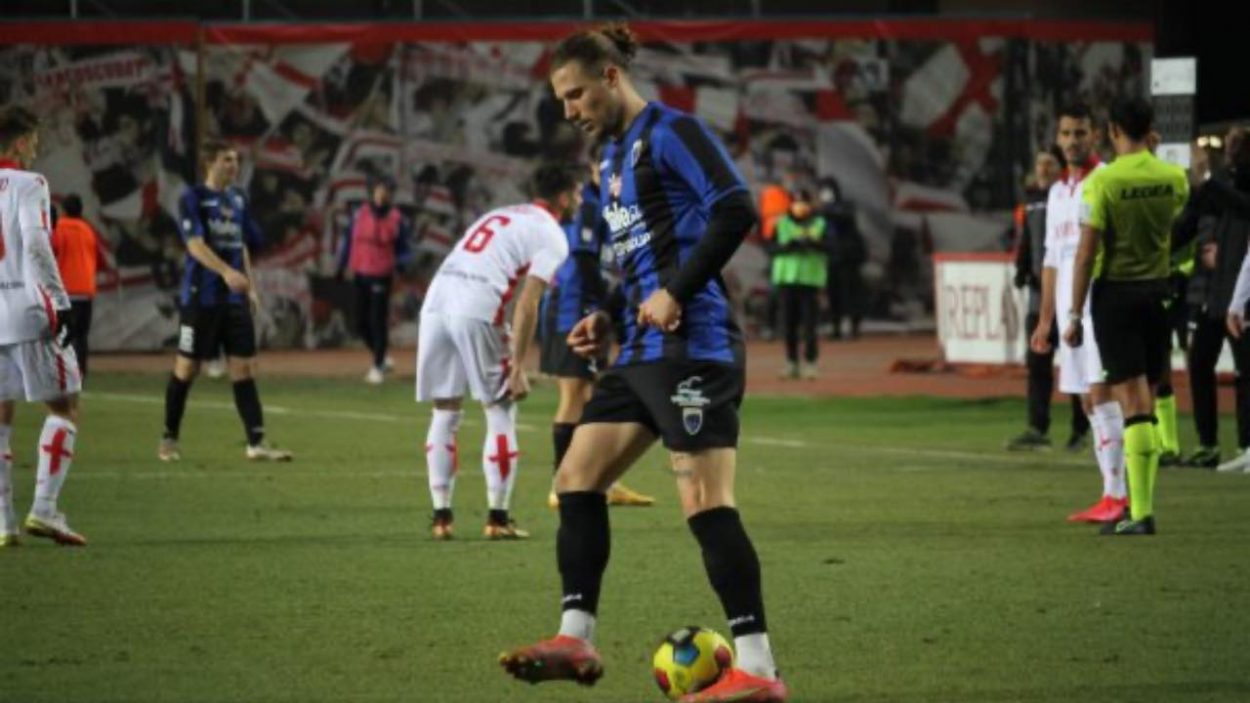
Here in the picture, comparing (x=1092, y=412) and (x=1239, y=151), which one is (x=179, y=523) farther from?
Answer: (x=1239, y=151)

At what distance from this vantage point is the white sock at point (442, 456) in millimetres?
13859

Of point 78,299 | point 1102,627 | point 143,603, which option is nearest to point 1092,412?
point 1102,627

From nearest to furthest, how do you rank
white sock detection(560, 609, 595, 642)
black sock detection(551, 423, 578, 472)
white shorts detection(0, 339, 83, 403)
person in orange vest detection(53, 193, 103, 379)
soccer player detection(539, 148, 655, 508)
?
white sock detection(560, 609, 595, 642)
white shorts detection(0, 339, 83, 403)
black sock detection(551, 423, 578, 472)
soccer player detection(539, 148, 655, 508)
person in orange vest detection(53, 193, 103, 379)

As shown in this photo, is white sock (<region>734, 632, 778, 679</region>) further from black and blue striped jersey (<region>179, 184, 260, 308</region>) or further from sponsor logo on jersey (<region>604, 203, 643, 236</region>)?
black and blue striped jersey (<region>179, 184, 260, 308</region>)

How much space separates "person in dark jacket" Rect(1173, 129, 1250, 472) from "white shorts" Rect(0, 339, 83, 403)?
25.9 feet

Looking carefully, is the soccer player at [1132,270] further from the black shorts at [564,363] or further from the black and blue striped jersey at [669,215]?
the black and blue striped jersey at [669,215]

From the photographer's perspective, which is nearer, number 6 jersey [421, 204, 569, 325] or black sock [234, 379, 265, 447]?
number 6 jersey [421, 204, 569, 325]

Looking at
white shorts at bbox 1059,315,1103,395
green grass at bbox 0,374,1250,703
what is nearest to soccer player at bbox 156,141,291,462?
green grass at bbox 0,374,1250,703

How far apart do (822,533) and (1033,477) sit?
3.82 metres

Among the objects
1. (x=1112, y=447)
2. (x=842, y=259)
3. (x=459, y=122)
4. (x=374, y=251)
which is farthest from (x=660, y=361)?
(x=842, y=259)

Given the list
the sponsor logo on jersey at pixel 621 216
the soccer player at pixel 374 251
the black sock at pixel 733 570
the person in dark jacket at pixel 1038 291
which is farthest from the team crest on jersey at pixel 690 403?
the soccer player at pixel 374 251

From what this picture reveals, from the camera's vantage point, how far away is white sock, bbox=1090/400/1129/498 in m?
14.5

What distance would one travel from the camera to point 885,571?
12.3m

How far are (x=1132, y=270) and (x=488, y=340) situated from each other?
3.38m
